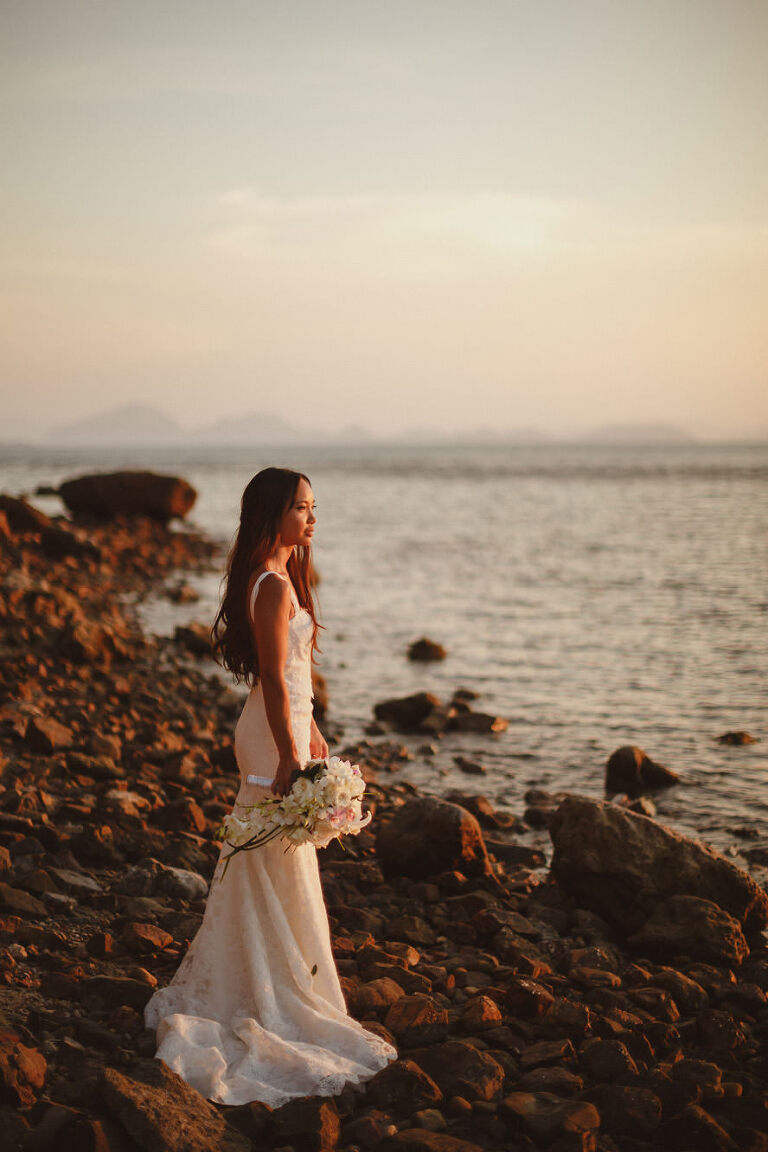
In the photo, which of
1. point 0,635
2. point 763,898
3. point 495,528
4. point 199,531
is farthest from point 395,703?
point 495,528

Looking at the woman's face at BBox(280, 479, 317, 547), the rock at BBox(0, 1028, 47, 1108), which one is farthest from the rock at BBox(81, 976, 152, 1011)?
the woman's face at BBox(280, 479, 317, 547)

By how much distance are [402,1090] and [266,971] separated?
0.89 metres

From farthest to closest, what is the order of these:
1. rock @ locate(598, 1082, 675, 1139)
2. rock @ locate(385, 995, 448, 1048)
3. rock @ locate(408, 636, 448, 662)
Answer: rock @ locate(408, 636, 448, 662), rock @ locate(385, 995, 448, 1048), rock @ locate(598, 1082, 675, 1139)

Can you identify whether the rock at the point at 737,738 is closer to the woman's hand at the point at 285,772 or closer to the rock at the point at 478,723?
the rock at the point at 478,723

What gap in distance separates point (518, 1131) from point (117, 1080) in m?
1.93

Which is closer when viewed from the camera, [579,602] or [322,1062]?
[322,1062]

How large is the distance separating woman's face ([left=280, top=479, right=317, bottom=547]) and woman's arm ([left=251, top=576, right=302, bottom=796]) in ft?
0.82

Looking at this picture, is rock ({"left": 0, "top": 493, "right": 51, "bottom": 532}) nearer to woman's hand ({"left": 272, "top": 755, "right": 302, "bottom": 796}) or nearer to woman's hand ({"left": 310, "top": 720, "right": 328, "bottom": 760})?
woman's hand ({"left": 310, "top": 720, "right": 328, "bottom": 760})

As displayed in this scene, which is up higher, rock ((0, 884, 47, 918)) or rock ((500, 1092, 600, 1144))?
rock ((0, 884, 47, 918))

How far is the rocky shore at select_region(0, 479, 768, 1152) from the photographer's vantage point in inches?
186

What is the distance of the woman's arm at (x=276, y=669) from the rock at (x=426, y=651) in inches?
511

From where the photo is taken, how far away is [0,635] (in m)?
14.2

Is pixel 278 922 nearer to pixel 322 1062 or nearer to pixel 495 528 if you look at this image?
pixel 322 1062

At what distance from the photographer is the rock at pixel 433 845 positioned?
8.28 meters
